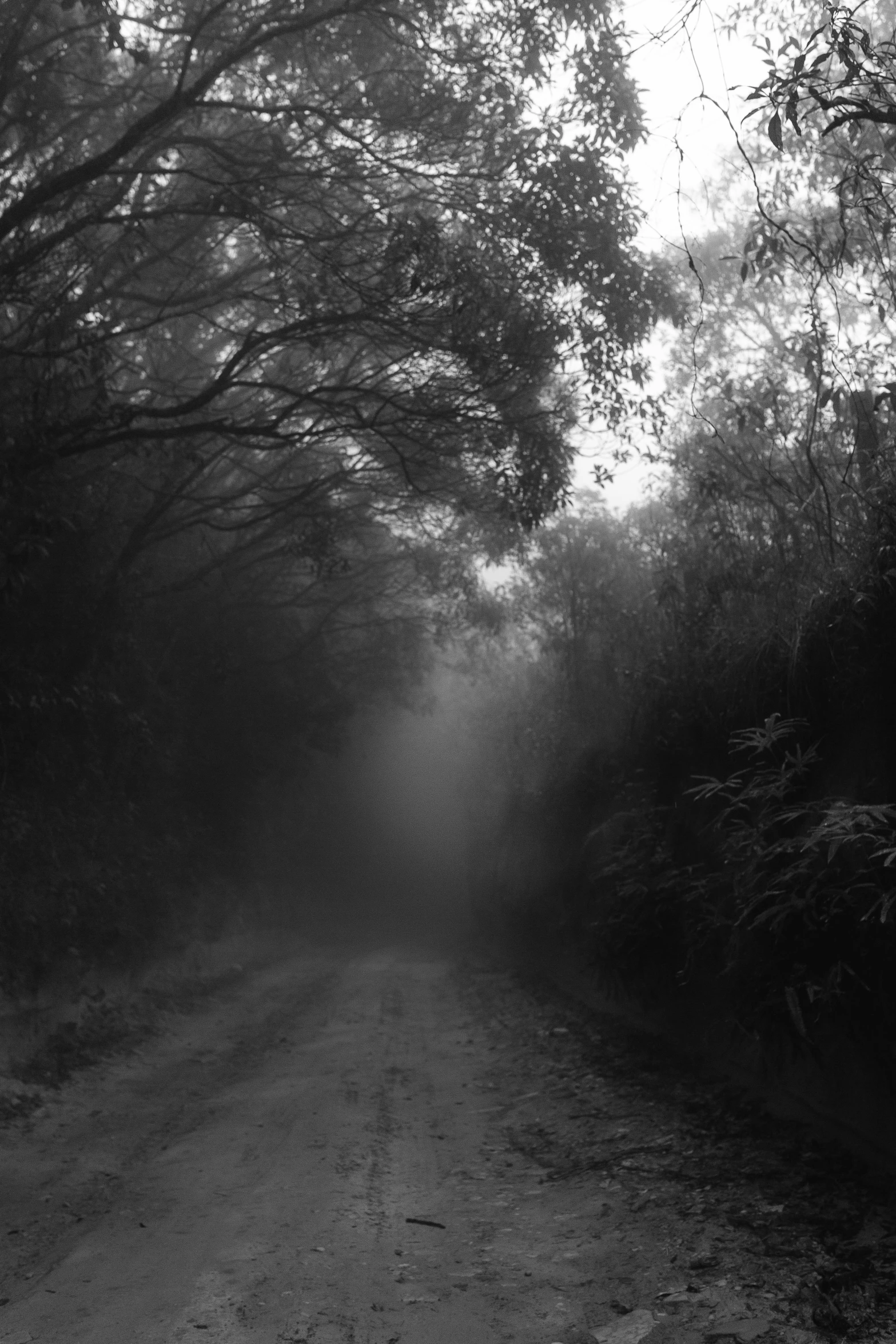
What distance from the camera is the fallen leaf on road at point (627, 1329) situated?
3.96 meters

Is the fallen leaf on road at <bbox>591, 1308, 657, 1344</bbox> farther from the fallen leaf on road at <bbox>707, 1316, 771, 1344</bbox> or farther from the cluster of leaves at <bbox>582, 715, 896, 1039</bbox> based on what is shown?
the cluster of leaves at <bbox>582, 715, 896, 1039</bbox>

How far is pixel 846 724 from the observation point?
683cm

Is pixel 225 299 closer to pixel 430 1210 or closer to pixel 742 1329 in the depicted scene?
pixel 430 1210

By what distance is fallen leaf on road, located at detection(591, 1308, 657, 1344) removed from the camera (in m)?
3.96

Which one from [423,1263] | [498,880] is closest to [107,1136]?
[423,1263]

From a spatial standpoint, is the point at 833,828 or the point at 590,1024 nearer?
the point at 833,828

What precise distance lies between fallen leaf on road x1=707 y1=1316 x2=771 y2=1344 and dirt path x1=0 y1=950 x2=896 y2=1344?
1 cm

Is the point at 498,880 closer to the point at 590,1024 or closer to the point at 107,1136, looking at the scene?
the point at 590,1024

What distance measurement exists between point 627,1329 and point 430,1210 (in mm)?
1675

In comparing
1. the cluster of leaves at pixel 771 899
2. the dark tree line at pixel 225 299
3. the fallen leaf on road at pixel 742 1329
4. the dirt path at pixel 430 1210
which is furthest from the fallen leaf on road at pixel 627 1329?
the dark tree line at pixel 225 299

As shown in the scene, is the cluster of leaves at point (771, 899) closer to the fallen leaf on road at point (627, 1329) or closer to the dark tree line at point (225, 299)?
the fallen leaf on road at point (627, 1329)

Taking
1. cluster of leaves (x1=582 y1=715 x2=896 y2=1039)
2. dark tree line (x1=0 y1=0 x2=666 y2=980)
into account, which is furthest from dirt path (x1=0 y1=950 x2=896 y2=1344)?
dark tree line (x1=0 y1=0 x2=666 y2=980)

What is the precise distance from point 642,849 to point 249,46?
6623 millimetres

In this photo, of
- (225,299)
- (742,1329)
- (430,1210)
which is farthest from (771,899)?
(225,299)
